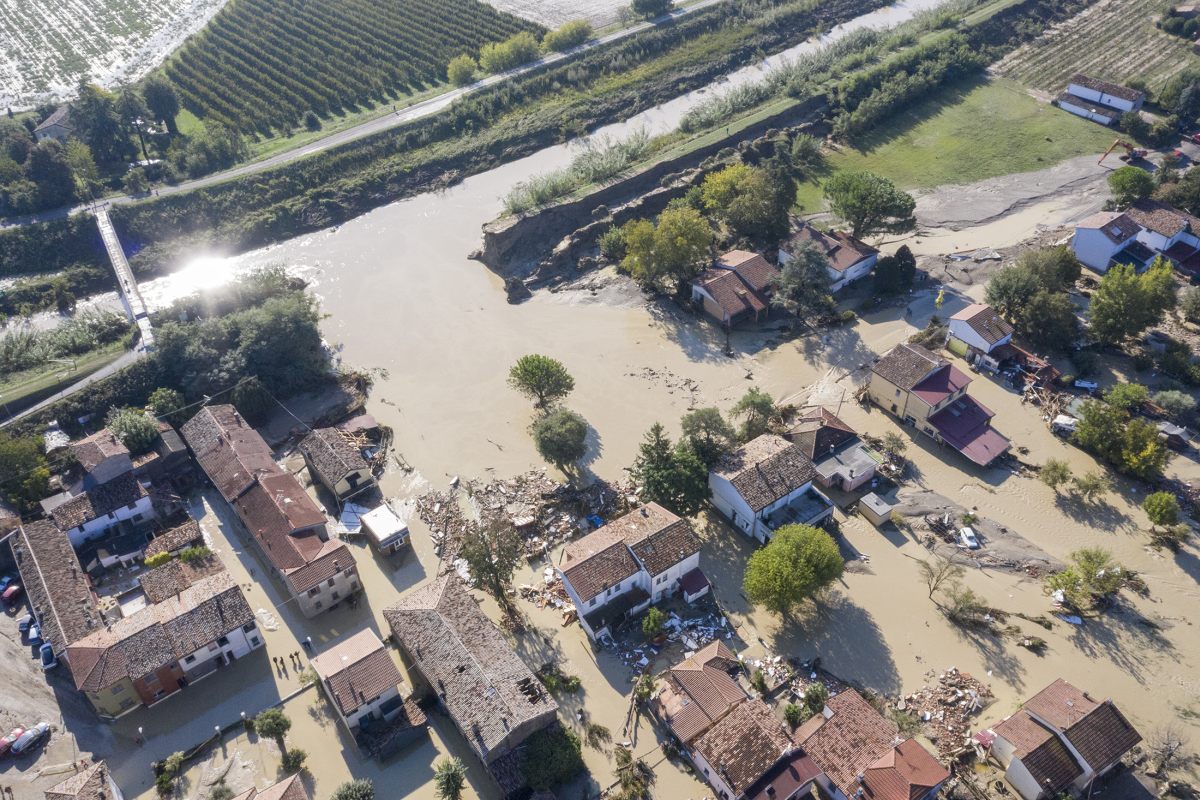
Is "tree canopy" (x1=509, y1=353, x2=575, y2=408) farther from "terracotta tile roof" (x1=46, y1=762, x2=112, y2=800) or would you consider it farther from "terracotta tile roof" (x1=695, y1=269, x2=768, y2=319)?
"terracotta tile roof" (x1=46, y1=762, x2=112, y2=800)

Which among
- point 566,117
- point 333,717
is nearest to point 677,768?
point 333,717

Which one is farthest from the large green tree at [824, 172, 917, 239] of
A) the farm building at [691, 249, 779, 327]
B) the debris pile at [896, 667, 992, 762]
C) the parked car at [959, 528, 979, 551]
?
the debris pile at [896, 667, 992, 762]

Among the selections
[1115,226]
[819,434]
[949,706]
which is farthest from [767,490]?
[1115,226]

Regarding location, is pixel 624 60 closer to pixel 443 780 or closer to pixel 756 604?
pixel 756 604

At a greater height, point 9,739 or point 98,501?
point 98,501

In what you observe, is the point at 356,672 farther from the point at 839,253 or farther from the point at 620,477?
the point at 839,253

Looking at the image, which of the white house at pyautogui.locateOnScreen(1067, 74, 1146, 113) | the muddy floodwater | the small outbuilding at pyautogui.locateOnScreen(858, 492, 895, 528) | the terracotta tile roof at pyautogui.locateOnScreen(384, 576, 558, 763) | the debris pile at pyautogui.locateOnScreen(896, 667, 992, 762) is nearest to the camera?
the terracotta tile roof at pyautogui.locateOnScreen(384, 576, 558, 763)
